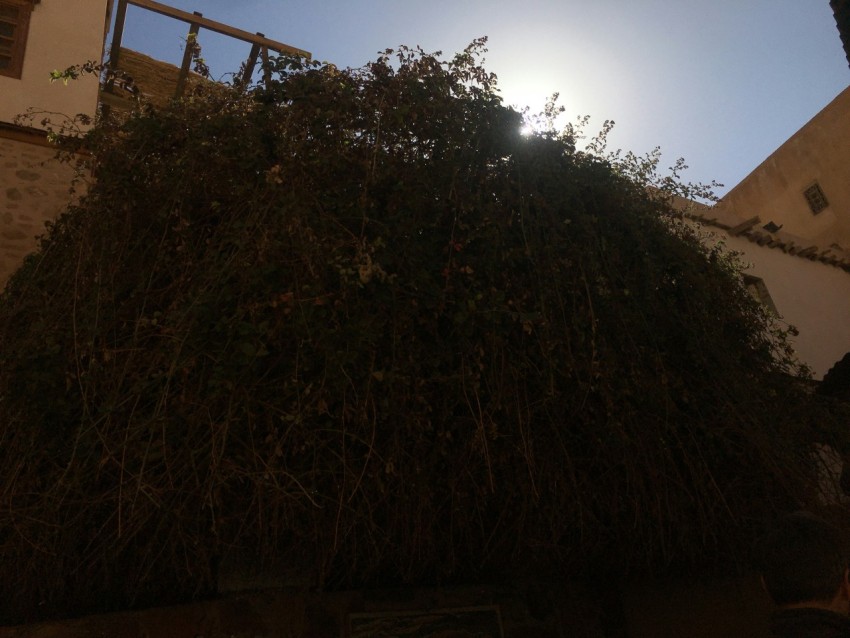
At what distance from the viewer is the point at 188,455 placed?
2.96 metres

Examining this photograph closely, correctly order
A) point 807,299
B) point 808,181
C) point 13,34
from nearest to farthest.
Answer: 1. point 13,34
2. point 807,299
3. point 808,181

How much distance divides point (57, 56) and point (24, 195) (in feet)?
7.28

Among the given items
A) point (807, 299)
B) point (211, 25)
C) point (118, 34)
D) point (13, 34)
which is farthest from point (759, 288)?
point (13, 34)

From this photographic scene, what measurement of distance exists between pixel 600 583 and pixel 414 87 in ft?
12.5

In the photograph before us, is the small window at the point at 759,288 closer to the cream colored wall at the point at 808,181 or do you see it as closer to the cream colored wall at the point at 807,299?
the cream colored wall at the point at 807,299

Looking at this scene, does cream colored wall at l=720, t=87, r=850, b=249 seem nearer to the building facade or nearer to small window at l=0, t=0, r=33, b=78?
the building facade

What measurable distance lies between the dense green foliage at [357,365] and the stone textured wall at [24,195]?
11.3 ft

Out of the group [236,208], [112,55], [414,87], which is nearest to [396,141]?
[414,87]

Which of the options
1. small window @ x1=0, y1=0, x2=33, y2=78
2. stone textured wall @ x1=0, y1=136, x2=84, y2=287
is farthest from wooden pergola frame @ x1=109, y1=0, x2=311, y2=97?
stone textured wall @ x1=0, y1=136, x2=84, y2=287

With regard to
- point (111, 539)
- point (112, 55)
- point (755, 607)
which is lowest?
point (755, 607)

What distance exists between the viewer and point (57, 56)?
8.06 m

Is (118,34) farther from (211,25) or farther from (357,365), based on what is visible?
(357,365)

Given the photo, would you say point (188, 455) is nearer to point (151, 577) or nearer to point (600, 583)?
point (151, 577)

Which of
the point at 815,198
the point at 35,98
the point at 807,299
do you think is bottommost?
the point at 807,299
